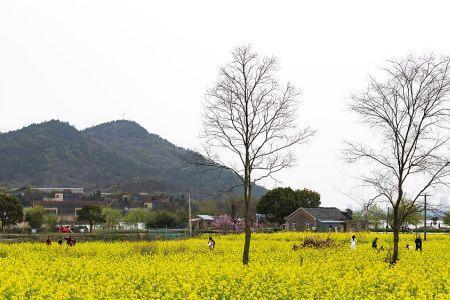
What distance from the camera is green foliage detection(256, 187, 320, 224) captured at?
108125mm

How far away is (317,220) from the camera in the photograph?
96875mm

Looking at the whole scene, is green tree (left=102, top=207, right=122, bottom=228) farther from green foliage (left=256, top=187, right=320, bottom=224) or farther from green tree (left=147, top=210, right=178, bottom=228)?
green foliage (left=256, top=187, right=320, bottom=224)

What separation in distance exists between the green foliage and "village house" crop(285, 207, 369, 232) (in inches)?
245

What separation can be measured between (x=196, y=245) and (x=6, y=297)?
31900 mm

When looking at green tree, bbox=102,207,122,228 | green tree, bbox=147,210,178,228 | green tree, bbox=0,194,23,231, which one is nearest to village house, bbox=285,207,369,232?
green tree, bbox=147,210,178,228

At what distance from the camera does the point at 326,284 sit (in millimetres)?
18203

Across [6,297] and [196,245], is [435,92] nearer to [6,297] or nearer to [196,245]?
[6,297]

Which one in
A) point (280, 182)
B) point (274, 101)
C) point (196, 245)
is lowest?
point (196, 245)

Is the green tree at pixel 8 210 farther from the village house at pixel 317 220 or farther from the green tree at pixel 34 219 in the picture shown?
the village house at pixel 317 220

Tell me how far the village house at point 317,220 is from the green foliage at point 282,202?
6.23 metres

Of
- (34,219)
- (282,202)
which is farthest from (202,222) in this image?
(34,219)

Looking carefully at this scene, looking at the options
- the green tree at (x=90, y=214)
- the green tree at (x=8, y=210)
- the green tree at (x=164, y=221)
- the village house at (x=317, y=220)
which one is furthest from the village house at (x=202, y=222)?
the green tree at (x=8, y=210)

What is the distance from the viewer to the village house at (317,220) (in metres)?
96.8

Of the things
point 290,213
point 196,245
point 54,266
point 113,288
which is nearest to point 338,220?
point 290,213
